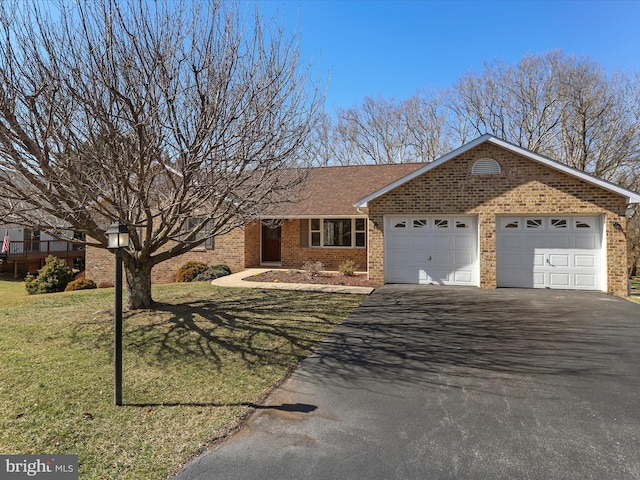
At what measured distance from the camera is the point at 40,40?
5.83 metres

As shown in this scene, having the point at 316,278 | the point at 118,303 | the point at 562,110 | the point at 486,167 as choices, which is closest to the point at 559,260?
the point at 486,167

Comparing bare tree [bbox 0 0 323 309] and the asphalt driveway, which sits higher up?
bare tree [bbox 0 0 323 309]

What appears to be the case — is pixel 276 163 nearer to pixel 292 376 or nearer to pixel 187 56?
pixel 187 56

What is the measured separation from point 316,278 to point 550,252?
25.7 feet

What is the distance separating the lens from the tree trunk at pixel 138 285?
28.3ft

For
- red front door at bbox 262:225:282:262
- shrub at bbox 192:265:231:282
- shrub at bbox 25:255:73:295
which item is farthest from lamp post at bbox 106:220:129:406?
red front door at bbox 262:225:282:262

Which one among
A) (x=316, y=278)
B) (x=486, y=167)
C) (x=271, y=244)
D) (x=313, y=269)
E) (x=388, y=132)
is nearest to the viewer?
(x=486, y=167)

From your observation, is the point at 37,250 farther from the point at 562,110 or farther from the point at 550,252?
the point at 562,110

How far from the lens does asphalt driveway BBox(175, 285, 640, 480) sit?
3.13 metres

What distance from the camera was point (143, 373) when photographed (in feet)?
16.9

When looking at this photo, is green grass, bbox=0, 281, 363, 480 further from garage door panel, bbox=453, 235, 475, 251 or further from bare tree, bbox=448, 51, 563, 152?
bare tree, bbox=448, 51, 563, 152

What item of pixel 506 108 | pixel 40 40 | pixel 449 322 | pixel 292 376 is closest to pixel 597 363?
pixel 449 322

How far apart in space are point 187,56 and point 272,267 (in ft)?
39.1

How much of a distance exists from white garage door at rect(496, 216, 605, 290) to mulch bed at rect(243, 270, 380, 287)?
443 cm
